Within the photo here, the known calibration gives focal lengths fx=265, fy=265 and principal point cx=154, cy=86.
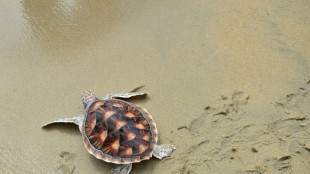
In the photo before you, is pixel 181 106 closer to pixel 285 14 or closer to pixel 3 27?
pixel 285 14

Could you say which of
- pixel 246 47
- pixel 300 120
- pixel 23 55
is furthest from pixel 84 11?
pixel 300 120

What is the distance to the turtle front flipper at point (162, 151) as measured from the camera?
3.12 meters

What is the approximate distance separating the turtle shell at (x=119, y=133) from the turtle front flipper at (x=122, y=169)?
16 cm

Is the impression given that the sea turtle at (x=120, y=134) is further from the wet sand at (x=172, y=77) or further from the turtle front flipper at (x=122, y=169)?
the wet sand at (x=172, y=77)

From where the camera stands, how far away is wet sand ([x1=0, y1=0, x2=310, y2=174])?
312 cm

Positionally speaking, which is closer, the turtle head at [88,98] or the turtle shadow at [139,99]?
the turtle head at [88,98]

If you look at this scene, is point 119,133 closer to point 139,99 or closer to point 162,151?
point 162,151

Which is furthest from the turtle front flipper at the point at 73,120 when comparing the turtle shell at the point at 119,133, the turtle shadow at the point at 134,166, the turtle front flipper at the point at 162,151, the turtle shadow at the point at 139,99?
the turtle front flipper at the point at 162,151

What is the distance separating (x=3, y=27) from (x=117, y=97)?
2626 mm

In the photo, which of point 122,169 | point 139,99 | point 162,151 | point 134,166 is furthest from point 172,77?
point 122,169

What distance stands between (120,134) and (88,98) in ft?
2.81

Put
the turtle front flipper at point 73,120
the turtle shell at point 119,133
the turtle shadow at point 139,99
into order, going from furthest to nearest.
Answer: the turtle shadow at point 139,99 → the turtle front flipper at point 73,120 → the turtle shell at point 119,133

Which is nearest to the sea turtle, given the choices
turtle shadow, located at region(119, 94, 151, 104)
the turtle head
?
the turtle head

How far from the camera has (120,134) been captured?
122 inches
